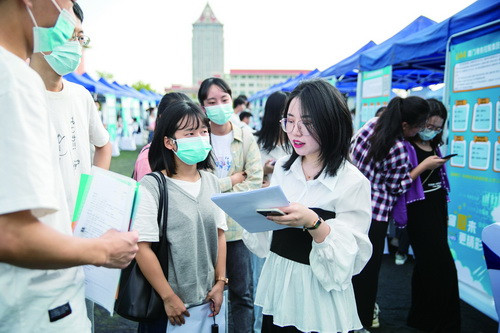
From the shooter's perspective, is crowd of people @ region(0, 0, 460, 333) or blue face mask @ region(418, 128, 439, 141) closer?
crowd of people @ region(0, 0, 460, 333)

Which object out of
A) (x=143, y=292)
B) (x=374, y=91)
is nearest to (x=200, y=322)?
(x=143, y=292)

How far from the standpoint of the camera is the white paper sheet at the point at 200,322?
70.9 inches

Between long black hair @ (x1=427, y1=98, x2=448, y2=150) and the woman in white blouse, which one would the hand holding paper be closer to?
the woman in white blouse

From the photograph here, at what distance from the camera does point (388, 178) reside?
2.94 metres

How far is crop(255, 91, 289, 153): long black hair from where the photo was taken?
130 inches

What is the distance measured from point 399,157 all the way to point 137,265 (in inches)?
84.4

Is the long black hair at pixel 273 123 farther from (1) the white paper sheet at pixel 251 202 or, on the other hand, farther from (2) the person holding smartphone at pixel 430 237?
(1) the white paper sheet at pixel 251 202

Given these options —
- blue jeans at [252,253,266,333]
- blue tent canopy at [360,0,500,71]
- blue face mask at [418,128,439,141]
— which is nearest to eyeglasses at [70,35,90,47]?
blue jeans at [252,253,266,333]

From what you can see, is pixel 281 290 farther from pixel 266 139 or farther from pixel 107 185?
pixel 266 139

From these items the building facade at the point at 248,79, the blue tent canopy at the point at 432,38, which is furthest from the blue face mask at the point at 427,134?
the building facade at the point at 248,79

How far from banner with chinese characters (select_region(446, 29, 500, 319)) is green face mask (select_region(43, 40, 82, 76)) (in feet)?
10.8

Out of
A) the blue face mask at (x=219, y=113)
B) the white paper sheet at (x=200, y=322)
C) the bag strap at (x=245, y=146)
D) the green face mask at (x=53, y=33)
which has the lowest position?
the white paper sheet at (x=200, y=322)

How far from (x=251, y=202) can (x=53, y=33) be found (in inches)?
33.8

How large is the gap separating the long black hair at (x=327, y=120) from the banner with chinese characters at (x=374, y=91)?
3.72 metres
